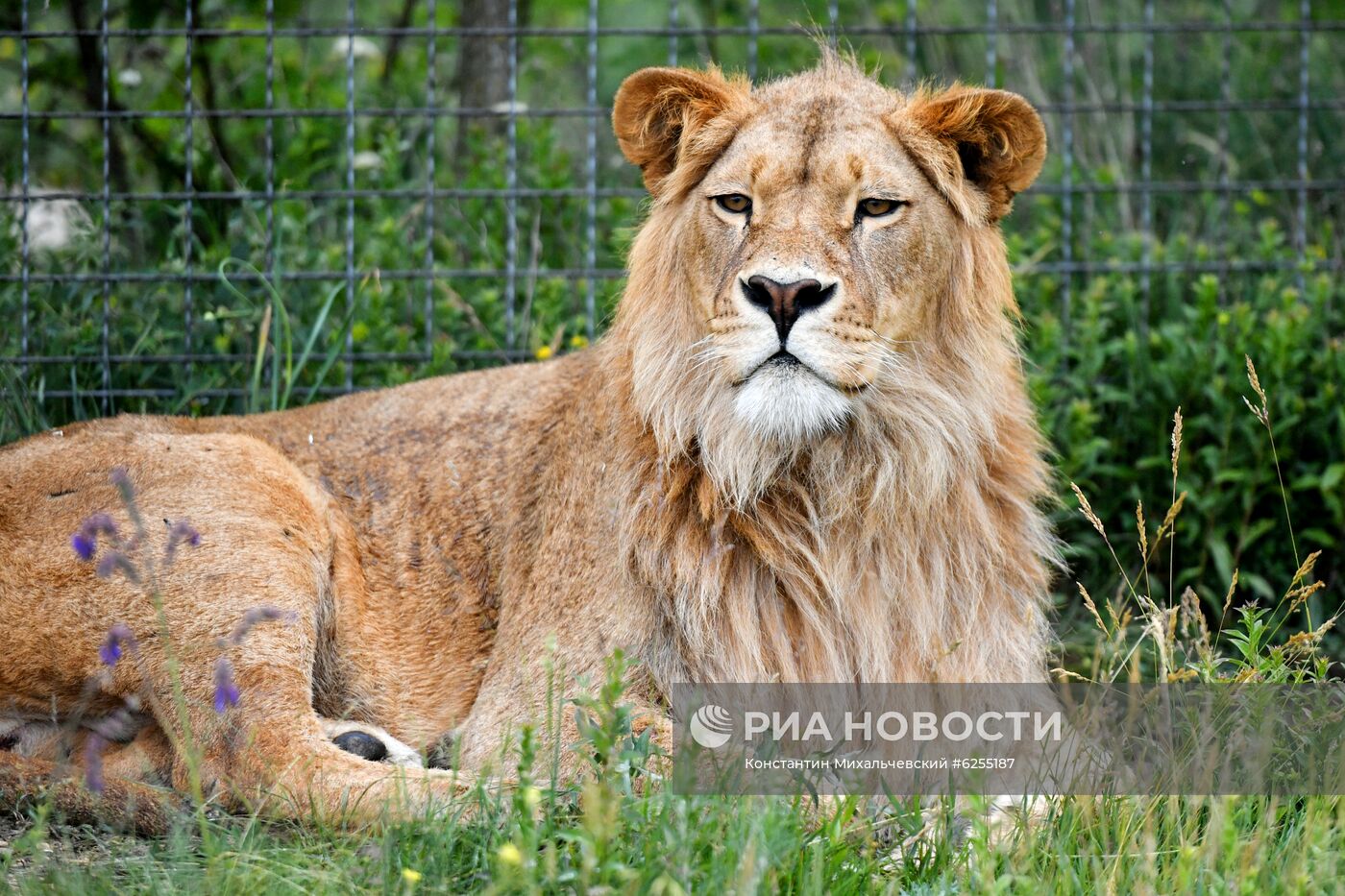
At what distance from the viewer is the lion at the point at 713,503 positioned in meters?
3.66

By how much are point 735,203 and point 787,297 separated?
0.49 meters

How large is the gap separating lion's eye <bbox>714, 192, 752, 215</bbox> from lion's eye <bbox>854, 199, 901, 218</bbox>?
0.93 ft

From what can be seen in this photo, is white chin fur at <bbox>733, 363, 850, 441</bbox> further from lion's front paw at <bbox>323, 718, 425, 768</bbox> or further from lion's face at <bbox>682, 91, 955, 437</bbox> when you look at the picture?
lion's front paw at <bbox>323, 718, 425, 768</bbox>

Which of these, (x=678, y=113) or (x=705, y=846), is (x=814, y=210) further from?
(x=705, y=846)

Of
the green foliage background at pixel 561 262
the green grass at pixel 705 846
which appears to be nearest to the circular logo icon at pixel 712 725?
the green grass at pixel 705 846

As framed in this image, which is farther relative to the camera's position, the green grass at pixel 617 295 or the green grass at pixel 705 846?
the green grass at pixel 617 295

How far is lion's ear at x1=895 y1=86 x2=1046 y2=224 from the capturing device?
12.6ft

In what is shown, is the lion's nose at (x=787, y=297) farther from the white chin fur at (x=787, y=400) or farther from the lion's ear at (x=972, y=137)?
the lion's ear at (x=972, y=137)

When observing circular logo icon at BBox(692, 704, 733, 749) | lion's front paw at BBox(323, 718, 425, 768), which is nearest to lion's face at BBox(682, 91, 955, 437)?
circular logo icon at BBox(692, 704, 733, 749)

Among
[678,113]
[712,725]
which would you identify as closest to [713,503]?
[712,725]

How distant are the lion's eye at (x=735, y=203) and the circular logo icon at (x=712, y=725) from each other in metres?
1.26

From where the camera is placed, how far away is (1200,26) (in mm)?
6395

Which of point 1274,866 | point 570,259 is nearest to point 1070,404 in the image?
point 570,259

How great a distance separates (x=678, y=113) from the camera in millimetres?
4062
